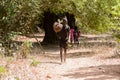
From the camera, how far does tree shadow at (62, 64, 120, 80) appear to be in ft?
33.3

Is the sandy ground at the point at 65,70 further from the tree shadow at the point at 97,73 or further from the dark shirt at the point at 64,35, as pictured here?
the dark shirt at the point at 64,35

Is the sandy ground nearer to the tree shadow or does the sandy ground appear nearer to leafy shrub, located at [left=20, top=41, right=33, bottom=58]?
the tree shadow

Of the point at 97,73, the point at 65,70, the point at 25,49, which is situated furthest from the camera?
the point at 25,49

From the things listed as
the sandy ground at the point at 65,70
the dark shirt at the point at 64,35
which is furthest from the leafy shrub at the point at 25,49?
the dark shirt at the point at 64,35

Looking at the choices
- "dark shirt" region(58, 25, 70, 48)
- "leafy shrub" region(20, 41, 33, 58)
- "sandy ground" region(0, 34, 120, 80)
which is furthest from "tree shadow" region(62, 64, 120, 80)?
"leafy shrub" region(20, 41, 33, 58)

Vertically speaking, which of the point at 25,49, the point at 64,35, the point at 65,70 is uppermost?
the point at 64,35

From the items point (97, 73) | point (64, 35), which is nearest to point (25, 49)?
point (64, 35)

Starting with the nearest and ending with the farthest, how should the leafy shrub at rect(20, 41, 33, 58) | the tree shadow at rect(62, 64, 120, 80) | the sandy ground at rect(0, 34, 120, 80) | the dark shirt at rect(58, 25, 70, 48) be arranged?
the sandy ground at rect(0, 34, 120, 80), the tree shadow at rect(62, 64, 120, 80), the leafy shrub at rect(20, 41, 33, 58), the dark shirt at rect(58, 25, 70, 48)

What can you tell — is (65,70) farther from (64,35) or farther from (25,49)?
(64,35)

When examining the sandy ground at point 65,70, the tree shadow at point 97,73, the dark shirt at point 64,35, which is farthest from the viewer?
the dark shirt at point 64,35

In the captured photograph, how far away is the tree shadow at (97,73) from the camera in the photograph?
399 inches

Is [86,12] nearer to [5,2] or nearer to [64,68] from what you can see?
[5,2]

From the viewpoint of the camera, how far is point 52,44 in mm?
21922

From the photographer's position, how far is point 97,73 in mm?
10820
